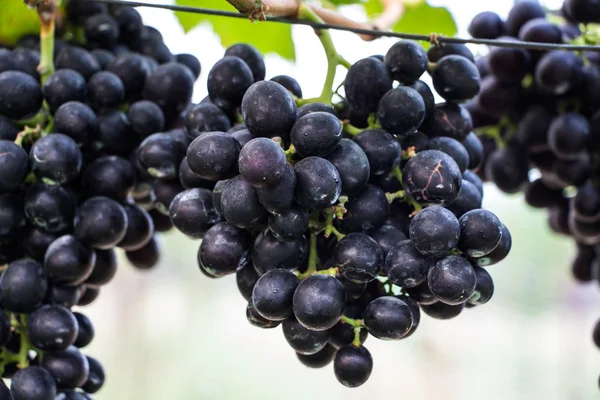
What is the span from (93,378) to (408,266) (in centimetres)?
46

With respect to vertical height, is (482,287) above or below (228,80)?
below

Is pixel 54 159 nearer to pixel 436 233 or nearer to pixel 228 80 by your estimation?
pixel 228 80

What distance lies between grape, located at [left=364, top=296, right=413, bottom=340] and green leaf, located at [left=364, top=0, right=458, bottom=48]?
2.36 feet

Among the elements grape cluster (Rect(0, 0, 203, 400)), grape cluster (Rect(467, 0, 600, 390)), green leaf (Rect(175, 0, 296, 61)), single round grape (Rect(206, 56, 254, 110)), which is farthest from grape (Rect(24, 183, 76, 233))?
grape cluster (Rect(467, 0, 600, 390))

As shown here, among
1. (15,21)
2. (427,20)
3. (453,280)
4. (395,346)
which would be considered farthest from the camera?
(395,346)

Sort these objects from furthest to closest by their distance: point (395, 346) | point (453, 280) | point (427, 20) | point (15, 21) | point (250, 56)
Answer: point (395, 346)
point (427, 20)
point (15, 21)
point (250, 56)
point (453, 280)

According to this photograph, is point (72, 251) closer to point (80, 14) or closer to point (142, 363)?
point (80, 14)

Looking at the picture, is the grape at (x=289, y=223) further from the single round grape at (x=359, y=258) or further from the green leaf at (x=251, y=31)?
the green leaf at (x=251, y=31)

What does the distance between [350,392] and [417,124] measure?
5.34 ft

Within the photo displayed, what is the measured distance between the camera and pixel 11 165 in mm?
739

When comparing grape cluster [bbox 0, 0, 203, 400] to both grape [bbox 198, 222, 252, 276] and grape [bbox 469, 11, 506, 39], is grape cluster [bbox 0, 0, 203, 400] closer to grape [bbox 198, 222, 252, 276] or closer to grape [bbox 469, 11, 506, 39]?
grape [bbox 198, 222, 252, 276]

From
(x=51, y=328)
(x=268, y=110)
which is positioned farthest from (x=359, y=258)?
(x=51, y=328)

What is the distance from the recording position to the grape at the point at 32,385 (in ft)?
2.35

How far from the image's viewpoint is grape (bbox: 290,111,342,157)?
62cm
